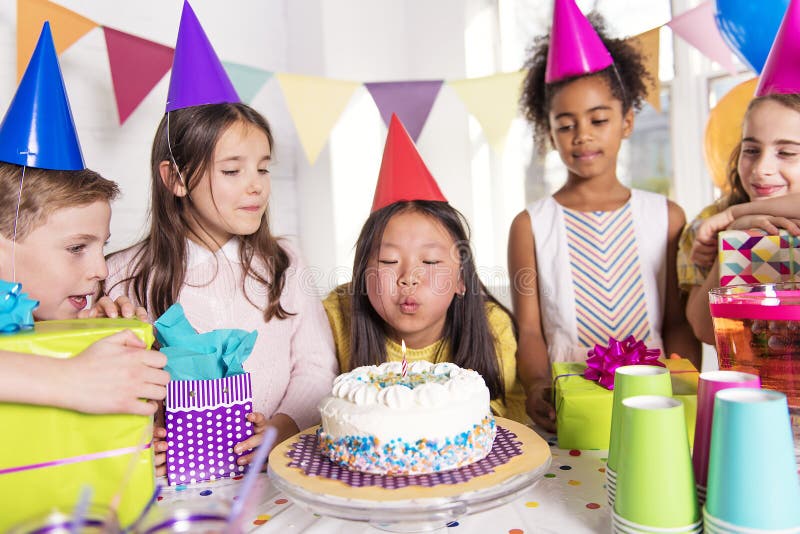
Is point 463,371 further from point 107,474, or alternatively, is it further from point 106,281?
point 106,281

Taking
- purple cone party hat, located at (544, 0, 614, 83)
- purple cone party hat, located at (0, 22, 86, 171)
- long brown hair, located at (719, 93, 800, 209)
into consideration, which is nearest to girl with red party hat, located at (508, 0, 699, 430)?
purple cone party hat, located at (544, 0, 614, 83)

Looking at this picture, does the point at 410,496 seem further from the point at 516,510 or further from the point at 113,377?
the point at 113,377

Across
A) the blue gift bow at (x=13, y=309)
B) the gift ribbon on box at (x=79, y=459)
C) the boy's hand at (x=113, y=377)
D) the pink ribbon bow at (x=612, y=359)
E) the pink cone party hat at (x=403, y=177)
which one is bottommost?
the gift ribbon on box at (x=79, y=459)

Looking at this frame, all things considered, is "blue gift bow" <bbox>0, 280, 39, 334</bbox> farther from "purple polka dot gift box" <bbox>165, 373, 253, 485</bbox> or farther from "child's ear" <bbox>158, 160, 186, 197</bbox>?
"child's ear" <bbox>158, 160, 186, 197</bbox>

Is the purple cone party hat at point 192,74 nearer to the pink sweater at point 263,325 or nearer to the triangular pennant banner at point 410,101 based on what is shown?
the pink sweater at point 263,325

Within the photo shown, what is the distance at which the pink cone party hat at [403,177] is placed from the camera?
1.42 m

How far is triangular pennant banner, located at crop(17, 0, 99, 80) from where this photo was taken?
4.73ft

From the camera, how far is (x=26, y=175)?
1.07 m

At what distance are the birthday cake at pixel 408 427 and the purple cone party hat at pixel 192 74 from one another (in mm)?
668

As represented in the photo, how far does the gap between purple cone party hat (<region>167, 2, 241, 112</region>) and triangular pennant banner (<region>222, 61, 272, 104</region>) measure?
44 centimetres

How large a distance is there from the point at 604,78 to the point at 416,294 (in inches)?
28.5

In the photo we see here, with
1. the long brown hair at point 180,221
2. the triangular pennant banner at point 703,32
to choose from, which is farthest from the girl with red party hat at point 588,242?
the long brown hair at point 180,221

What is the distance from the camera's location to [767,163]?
1.29 metres

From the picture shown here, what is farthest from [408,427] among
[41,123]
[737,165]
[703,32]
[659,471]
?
[703,32]
